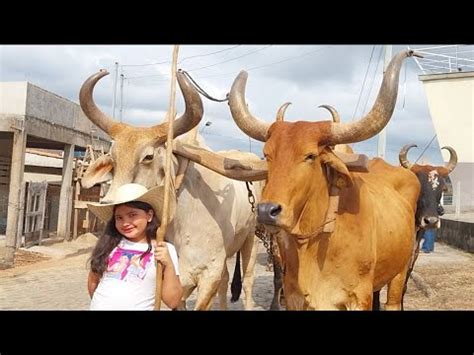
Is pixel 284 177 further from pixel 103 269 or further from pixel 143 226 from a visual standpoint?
pixel 103 269

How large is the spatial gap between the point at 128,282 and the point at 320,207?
1293mm

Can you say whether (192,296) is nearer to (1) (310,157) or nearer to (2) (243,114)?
(2) (243,114)

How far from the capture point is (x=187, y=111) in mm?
3936

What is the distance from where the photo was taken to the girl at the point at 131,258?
2.74 meters

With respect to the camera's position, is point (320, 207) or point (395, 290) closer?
point (320, 207)

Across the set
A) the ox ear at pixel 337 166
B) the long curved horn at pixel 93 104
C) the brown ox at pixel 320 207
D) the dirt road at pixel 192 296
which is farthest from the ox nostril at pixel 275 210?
the dirt road at pixel 192 296

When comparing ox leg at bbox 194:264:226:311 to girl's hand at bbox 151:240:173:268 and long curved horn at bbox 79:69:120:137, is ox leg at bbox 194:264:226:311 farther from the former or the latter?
girl's hand at bbox 151:240:173:268

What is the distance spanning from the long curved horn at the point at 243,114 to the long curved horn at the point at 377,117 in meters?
0.58

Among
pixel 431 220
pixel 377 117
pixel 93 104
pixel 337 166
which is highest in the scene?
pixel 93 104

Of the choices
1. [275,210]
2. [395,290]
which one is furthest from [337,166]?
[395,290]

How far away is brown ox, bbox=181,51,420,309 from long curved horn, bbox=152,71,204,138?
0.87 feet

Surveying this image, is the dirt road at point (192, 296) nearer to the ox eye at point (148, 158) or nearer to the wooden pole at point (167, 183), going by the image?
the ox eye at point (148, 158)

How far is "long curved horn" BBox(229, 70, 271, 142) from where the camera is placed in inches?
147

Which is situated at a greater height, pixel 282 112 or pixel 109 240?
pixel 282 112
